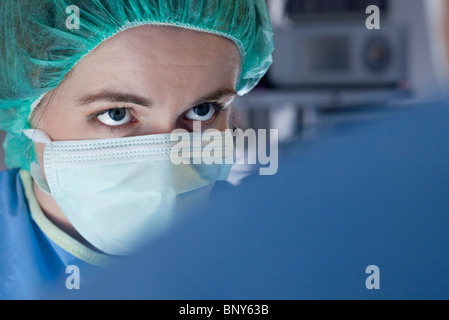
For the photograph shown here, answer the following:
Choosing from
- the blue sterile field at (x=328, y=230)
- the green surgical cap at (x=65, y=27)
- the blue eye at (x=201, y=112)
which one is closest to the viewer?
the blue sterile field at (x=328, y=230)

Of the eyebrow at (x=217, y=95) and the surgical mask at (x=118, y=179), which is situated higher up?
the eyebrow at (x=217, y=95)

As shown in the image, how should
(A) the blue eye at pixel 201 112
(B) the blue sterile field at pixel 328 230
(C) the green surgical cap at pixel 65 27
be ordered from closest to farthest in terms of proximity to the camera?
(B) the blue sterile field at pixel 328 230, (C) the green surgical cap at pixel 65 27, (A) the blue eye at pixel 201 112

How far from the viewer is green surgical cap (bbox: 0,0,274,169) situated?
2.87ft

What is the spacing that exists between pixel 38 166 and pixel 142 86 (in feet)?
0.99

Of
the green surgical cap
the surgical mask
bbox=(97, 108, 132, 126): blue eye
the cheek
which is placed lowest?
the surgical mask

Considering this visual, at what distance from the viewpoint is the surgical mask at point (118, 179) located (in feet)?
3.10

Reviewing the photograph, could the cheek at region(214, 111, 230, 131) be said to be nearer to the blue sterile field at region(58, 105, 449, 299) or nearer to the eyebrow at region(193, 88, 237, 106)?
the eyebrow at region(193, 88, 237, 106)

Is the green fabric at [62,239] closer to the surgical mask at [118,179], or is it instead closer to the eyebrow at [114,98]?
the surgical mask at [118,179]

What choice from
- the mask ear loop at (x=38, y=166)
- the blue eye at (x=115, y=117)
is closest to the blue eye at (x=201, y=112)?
the blue eye at (x=115, y=117)

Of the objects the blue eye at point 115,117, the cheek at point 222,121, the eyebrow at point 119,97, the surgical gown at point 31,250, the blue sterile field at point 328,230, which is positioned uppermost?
the cheek at point 222,121

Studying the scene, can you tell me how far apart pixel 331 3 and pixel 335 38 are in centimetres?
23

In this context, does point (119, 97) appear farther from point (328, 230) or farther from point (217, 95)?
point (328, 230)

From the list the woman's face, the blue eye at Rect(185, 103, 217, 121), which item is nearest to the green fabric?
the woman's face

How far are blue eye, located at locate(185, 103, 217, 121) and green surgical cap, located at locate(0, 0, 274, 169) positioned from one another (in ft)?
0.42
